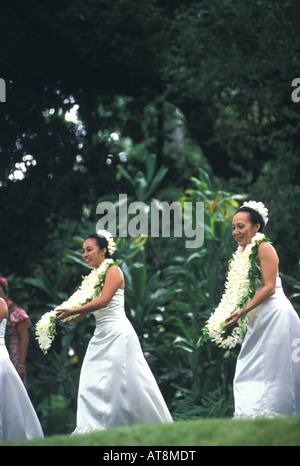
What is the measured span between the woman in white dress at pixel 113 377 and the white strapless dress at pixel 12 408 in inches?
22.1

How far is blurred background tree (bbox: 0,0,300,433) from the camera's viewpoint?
9688mm

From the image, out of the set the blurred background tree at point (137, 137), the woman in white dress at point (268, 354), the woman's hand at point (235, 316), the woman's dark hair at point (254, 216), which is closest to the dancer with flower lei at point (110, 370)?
the woman in white dress at point (268, 354)

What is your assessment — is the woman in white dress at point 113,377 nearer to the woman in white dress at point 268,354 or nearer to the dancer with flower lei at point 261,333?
the dancer with flower lei at point 261,333

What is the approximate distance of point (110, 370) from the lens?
634 cm

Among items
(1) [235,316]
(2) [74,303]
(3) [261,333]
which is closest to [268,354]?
(3) [261,333]

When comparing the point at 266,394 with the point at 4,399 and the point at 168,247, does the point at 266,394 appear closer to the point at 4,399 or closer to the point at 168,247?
the point at 4,399

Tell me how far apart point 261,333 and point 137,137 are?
26.7ft

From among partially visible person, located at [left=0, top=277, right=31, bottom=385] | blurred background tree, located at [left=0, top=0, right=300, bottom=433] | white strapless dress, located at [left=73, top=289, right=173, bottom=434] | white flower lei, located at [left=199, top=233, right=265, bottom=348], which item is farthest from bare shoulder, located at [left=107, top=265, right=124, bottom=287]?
blurred background tree, located at [left=0, top=0, right=300, bottom=433]

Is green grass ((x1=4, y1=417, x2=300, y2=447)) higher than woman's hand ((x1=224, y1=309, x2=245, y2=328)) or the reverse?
the reverse

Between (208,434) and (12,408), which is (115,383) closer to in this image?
(12,408)

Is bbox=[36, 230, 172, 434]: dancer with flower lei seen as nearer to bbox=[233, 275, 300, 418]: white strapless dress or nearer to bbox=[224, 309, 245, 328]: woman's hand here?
bbox=[233, 275, 300, 418]: white strapless dress

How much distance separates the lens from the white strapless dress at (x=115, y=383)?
6.27 meters

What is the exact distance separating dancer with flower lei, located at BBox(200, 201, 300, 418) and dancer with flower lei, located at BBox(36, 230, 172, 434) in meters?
0.79

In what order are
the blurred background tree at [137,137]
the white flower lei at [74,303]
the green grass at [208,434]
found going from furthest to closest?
the blurred background tree at [137,137] < the white flower lei at [74,303] < the green grass at [208,434]
